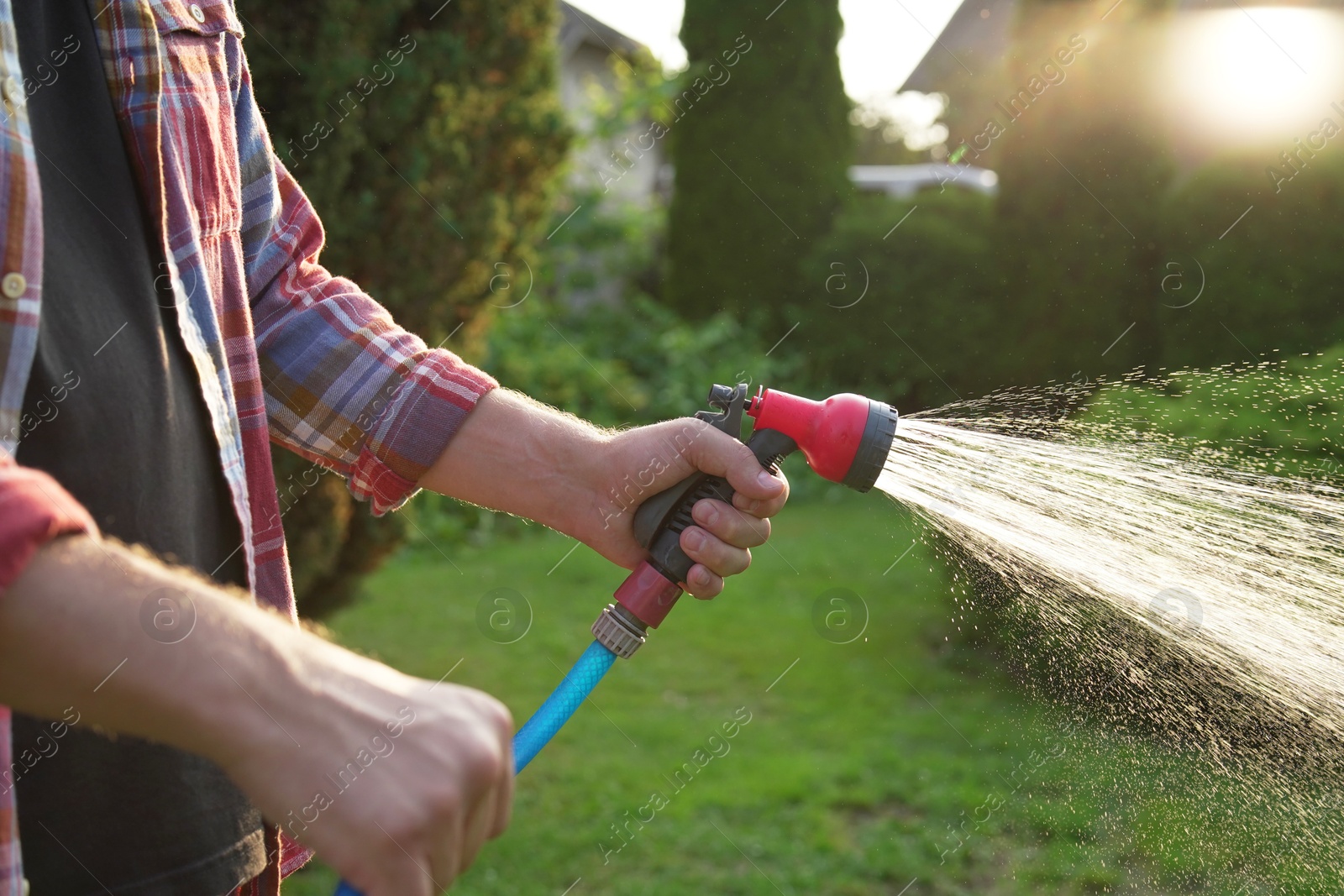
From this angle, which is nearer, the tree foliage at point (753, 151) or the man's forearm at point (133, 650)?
the man's forearm at point (133, 650)

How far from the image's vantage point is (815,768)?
4.36 m

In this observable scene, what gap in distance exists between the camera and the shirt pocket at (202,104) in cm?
127

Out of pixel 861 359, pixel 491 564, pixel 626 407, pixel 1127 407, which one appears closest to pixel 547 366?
pixel 626 407

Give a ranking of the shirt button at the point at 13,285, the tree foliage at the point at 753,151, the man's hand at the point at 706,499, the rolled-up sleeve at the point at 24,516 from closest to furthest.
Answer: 1. the rolled-up sleeve at the point at 24,516
2. the shirt button at the point at 13,285
3. the man's hand at the point at 706,499
4. the tree foliage at the point at 753,151

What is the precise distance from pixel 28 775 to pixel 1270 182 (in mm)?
6376

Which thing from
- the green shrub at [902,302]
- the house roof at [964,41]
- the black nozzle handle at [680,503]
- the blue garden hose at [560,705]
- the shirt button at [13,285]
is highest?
the house roof at [964,41]

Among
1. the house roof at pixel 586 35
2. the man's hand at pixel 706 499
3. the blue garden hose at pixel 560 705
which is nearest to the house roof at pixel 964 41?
the house roof at pixel 586 35

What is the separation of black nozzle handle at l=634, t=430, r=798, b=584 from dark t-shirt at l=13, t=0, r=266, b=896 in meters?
0.68

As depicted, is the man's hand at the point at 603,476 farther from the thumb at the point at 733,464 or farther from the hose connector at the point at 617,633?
the hose connector at the point at 617,633

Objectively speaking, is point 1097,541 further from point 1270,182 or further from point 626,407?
point 626,407

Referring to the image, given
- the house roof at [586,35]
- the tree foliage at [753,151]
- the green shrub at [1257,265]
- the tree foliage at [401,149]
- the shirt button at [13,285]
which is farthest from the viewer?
the house roof at [586,35]

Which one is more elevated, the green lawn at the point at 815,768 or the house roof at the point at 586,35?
the house roof at the point at 586,35

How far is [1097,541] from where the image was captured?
7.52 ft

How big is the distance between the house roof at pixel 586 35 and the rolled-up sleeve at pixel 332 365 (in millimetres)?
13319
